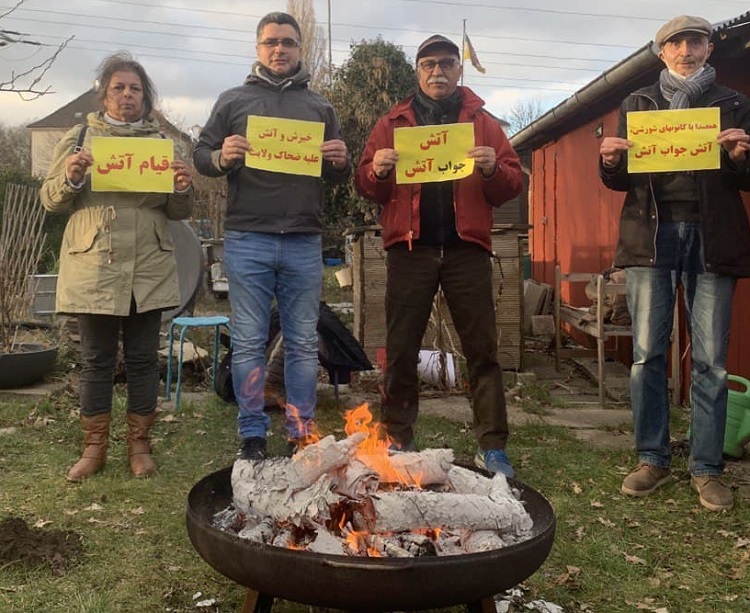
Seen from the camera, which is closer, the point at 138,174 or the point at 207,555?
the point at 207,555

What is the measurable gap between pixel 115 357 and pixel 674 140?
279 centimetres

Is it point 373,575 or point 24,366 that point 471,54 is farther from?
point 373,575

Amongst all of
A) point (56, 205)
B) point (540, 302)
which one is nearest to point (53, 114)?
point (540, 302)

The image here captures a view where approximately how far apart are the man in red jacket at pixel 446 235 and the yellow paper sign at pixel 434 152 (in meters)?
0.10

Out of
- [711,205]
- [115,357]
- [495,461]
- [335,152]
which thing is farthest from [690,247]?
[115,357]

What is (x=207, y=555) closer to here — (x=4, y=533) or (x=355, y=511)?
(x=355, y=511)

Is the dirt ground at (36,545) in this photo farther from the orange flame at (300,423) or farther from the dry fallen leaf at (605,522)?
the dry fallen leaf at (605,522)

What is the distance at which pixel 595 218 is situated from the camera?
7848 millimetres

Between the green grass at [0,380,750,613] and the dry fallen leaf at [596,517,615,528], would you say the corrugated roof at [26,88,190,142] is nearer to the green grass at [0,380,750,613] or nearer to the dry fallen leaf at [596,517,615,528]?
the green grass at [0,380,750,613]

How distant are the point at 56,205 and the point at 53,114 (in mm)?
43760

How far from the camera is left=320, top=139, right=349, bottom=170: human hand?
3.37 meters

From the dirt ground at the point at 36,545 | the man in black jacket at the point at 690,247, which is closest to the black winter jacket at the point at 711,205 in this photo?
the man in black jacket at the point at 690,247

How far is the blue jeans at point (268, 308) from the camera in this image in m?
3.42

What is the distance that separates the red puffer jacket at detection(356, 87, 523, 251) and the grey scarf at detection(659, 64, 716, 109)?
740mm
